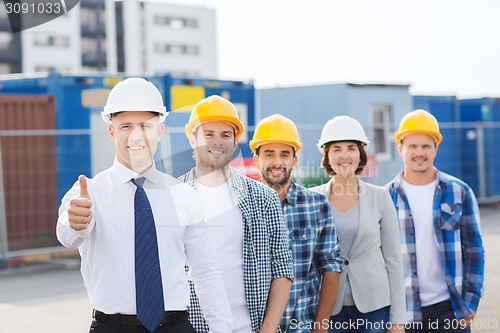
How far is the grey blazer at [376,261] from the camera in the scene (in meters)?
4.54

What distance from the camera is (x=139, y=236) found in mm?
3131

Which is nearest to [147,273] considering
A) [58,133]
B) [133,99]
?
[133,99]

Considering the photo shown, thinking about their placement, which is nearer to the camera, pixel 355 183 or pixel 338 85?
pixel 355 183

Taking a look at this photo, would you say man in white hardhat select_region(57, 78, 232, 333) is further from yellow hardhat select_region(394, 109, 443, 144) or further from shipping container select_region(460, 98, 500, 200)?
shipping container select_region(460, 98, 500, 200)

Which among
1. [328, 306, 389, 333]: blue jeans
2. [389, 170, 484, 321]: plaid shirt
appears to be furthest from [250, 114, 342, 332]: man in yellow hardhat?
[389, 170, 484, 321]: plaid shirt

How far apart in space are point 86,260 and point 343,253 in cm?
182

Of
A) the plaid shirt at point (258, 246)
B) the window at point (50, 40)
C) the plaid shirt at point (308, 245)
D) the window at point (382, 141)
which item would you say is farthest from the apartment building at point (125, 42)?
the plaid shirt at point (258, 246)

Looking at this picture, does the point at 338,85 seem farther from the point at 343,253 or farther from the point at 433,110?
the point at 343,253

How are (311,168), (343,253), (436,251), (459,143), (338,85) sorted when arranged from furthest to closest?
1. (459,143)
2. (338,85)
3. (311,168)
4. (436,251)
5. (343,253)

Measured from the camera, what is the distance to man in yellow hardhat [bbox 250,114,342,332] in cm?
417

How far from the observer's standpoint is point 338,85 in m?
18.0

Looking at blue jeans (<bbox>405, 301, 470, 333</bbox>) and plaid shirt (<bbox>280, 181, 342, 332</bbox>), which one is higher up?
plaid shirt (<bbox>280, 181, 342, 332</bbox>)

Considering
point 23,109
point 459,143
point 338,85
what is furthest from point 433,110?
point 23,109

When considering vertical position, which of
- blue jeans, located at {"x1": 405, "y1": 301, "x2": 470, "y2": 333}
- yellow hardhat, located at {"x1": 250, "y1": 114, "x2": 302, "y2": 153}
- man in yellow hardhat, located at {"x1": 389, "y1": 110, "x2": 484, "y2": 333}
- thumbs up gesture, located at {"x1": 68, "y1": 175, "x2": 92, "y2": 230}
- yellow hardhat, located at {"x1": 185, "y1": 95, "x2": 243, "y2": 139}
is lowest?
blue jeans, located at {"x1": 405, "y1": 301, "x2": 470, "y2": 333}
